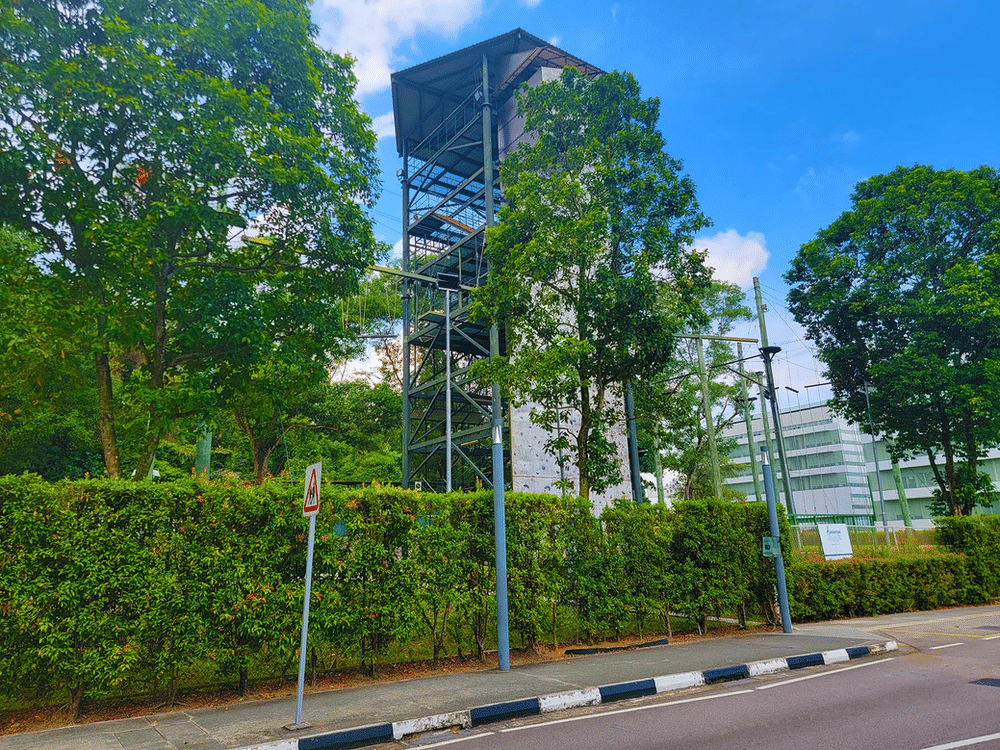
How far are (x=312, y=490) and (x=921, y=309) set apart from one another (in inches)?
957

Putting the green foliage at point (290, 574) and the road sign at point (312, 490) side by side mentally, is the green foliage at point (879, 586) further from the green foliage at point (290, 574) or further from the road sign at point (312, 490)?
the road sign at point (312, 490)

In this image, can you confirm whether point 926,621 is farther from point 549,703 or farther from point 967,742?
point 549,703

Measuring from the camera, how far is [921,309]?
23500 mm

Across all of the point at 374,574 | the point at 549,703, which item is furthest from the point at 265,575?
the point at 549,703

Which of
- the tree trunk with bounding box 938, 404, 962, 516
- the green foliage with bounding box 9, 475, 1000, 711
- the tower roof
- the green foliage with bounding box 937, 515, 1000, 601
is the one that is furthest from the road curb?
the tower roof

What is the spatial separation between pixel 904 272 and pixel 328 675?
25.7m

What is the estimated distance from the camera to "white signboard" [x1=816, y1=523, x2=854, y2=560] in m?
16.3

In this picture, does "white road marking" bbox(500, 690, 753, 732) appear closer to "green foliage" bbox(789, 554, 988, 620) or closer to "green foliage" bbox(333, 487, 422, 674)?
"green foliage" bbox(333, 487, 422, 674)

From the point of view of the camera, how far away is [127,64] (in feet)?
31.4

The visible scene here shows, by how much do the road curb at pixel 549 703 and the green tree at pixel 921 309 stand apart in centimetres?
1716

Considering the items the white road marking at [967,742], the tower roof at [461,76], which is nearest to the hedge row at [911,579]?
the white road marking at [967,742]

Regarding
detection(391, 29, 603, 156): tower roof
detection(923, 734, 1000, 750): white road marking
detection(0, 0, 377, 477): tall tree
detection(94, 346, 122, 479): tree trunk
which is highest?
detection(391, 29, 603, 156): tower roof

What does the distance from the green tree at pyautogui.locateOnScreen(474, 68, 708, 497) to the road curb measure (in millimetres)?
5277

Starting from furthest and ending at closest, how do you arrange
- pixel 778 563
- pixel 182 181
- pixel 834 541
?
pixel 834 541 < pixel 778 563 < pixel 182 181
